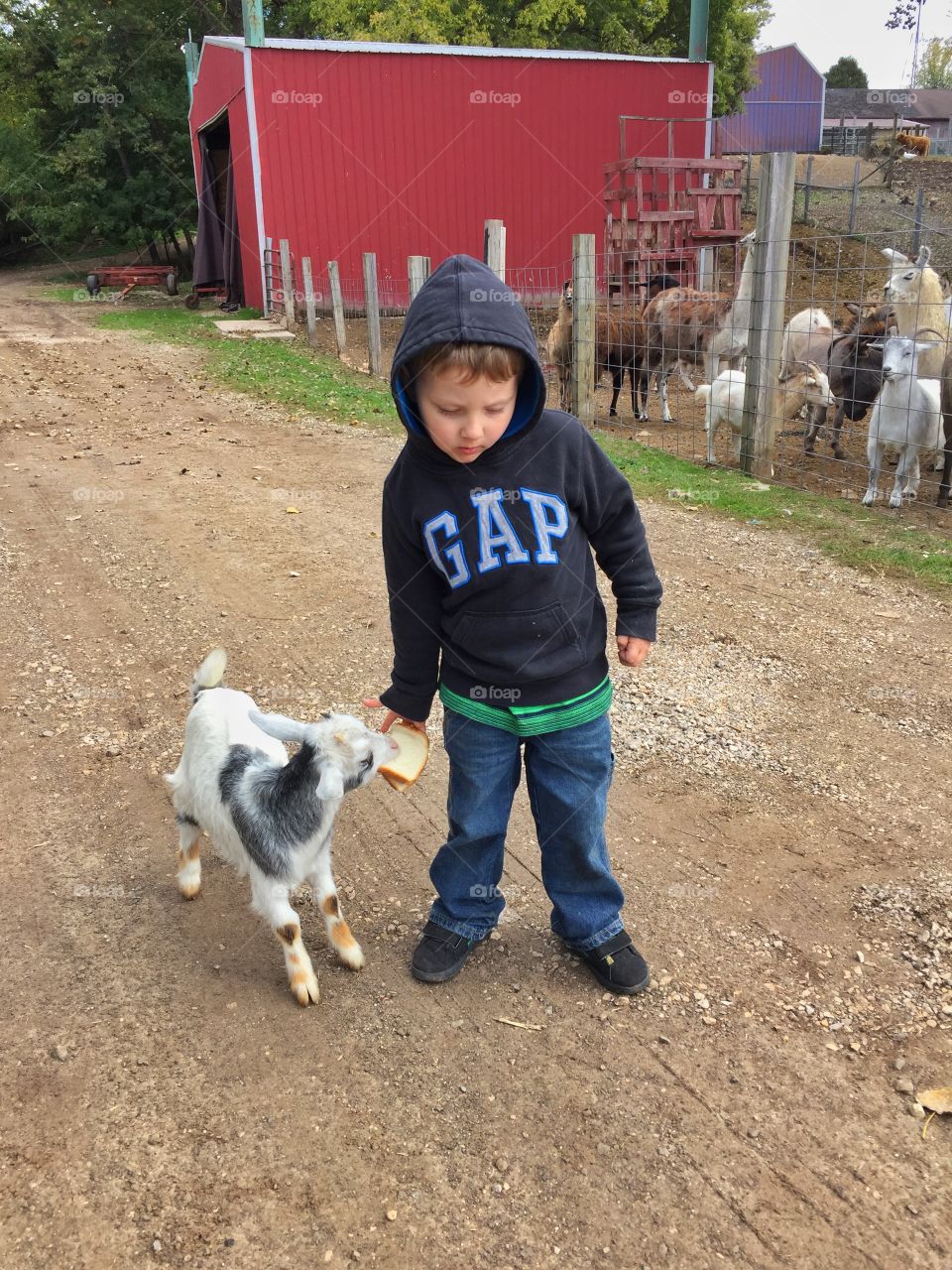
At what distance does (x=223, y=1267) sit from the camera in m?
1.91

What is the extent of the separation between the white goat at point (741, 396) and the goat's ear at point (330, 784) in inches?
245

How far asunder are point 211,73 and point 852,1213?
21508mm

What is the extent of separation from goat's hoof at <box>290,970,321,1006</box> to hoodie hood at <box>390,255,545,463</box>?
1.41 m

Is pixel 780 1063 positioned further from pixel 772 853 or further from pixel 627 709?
pixel 627 709

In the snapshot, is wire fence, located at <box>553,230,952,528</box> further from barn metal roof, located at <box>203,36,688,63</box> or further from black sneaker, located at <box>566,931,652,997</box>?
barn metal roof, located at <box>203,36,688,63</box>

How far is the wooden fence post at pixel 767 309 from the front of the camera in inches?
276

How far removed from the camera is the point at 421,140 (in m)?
17.6

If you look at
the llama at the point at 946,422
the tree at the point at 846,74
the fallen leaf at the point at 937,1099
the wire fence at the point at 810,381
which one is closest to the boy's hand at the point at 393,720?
the fallen leaf at the point at 937,1099

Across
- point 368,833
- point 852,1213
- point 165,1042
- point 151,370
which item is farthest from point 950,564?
point 151,370

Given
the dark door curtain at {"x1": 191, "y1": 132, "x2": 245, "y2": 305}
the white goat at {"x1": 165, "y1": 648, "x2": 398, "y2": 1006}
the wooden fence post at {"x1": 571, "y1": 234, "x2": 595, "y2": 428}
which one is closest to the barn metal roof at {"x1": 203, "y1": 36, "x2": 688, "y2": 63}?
the dark door curtain at {"x1": 191, "y1": 132, "x2": 245, "y2": 305}

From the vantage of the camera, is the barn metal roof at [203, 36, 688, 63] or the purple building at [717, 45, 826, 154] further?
the purple building at [717, 45, 826, 154]

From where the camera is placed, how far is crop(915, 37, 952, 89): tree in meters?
64.2

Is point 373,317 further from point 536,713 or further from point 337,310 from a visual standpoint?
point 536,713

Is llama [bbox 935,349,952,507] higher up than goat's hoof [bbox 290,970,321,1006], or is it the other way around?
llama [bbox 935,349,952,507]
